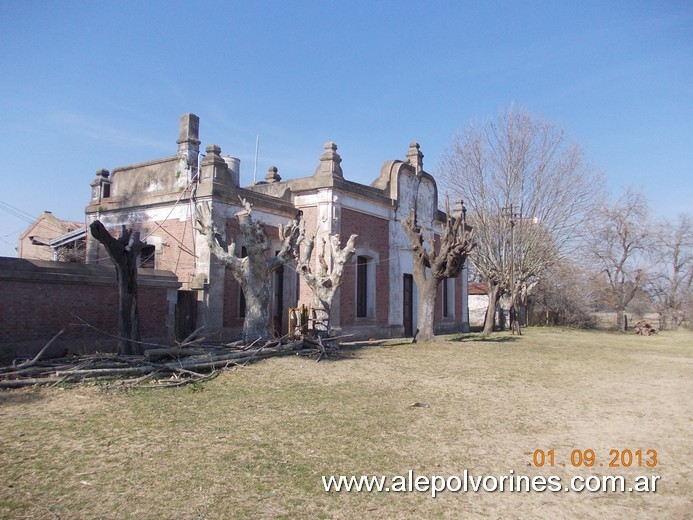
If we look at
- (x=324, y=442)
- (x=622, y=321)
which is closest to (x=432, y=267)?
(x=324, y=442)

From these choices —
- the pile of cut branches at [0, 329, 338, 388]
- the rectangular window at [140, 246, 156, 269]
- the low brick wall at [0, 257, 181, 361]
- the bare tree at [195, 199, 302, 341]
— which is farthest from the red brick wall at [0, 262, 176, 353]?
the rectangular window at [140, 246, 156, 269]

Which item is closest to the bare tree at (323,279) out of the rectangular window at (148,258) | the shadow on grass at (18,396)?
the rectangular window at (148,258)

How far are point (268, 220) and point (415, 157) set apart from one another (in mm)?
8354

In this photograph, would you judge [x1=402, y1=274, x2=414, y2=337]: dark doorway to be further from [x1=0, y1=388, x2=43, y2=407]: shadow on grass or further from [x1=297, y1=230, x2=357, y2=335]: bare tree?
[x1=0, y1=388, x2=43, y2=407]: shadow on grass

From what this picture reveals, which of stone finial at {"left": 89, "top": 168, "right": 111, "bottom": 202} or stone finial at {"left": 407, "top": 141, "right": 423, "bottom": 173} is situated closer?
stone finial at {"left": 89, "top": 168, "right": 111, "bottom": 202}

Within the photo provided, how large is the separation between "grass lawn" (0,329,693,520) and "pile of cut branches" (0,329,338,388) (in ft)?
1.04

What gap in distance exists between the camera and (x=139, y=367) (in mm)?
9008

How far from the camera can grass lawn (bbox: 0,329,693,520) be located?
4.37m

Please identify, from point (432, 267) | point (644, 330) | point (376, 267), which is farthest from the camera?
point (644, 330)

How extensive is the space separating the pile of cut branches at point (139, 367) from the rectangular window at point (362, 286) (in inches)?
331

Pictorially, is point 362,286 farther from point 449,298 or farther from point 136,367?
point 136,367

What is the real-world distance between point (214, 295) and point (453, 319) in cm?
1461

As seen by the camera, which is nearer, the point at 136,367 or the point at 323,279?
the point at 136,367

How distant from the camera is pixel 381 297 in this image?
2005cm
